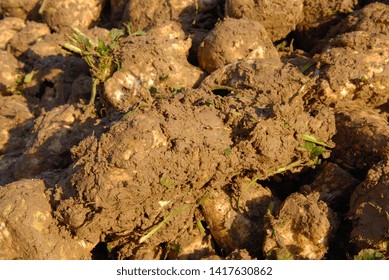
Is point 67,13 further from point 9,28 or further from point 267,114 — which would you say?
point 267,114

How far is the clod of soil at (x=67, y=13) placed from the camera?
4.55m

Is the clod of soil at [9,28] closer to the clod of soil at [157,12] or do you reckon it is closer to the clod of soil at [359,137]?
the clod of soil at [157,12]

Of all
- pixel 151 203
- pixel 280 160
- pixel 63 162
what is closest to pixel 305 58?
pixel 280 160

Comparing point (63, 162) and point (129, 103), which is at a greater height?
point (129, 103)

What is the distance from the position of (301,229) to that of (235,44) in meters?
1.50

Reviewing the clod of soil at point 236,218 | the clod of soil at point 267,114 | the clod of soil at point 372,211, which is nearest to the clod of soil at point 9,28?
the clod of soil at point 267,114

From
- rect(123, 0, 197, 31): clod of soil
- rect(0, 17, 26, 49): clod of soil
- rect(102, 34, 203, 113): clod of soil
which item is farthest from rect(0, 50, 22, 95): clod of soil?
rect(102, 34, 203, 113): clod of soil

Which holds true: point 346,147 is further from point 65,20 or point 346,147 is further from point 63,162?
point 65,20

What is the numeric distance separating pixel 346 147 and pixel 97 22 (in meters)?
3.14

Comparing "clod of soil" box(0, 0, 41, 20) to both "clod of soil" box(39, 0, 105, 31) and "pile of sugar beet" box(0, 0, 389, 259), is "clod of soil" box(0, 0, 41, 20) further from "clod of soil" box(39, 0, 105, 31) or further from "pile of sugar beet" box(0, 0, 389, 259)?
"pile of sugar beet" box(0, 0, 389, 259)

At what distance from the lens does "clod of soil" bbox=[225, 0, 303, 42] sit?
11.3 ft

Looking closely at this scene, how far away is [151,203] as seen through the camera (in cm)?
243

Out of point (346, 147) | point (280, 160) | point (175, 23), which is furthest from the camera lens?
point (175, 23)

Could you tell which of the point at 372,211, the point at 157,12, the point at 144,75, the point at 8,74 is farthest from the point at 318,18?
the point at 8,74
